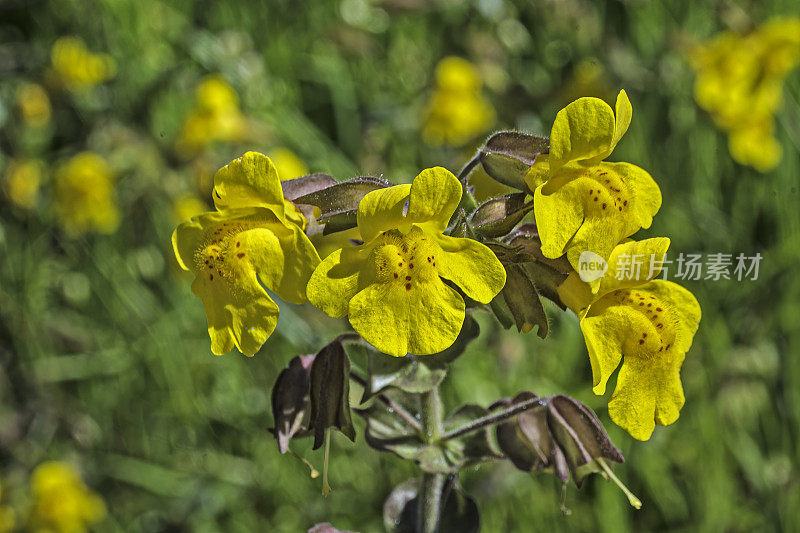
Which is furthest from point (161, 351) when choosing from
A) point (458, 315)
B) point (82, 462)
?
point (458, 315)

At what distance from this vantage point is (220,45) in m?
3.08

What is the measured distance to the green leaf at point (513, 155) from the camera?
1173mm

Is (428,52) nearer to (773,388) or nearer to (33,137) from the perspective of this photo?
(33,137)

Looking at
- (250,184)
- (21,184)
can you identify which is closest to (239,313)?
(250,184)

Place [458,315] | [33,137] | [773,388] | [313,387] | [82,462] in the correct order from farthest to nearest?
[33,137] → [82,462] → [773,388] → [313,387] → [458,315]

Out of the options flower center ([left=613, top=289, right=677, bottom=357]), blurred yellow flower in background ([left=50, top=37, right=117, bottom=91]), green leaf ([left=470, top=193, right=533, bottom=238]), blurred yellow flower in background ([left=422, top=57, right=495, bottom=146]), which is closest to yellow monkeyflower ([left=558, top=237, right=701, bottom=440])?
flower center ([left=613, top=289, right=677, bottom=357])

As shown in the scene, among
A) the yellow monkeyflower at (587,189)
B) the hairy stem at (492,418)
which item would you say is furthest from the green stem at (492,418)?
the yellow monkeyflower at (587,189)

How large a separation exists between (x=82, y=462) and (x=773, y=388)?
2.25 metres

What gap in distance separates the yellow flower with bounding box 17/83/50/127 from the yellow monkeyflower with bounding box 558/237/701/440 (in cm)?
267

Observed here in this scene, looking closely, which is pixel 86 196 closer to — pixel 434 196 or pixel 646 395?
pixel 434 196

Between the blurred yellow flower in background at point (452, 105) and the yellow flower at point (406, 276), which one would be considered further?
Answer: the blurred yellow flower in background at point (452, 105)

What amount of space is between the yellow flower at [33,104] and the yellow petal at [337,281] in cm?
255

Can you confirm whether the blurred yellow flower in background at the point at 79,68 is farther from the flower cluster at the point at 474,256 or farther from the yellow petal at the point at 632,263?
the yellow petal at the point at 632,263

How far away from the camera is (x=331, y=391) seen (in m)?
1.29
